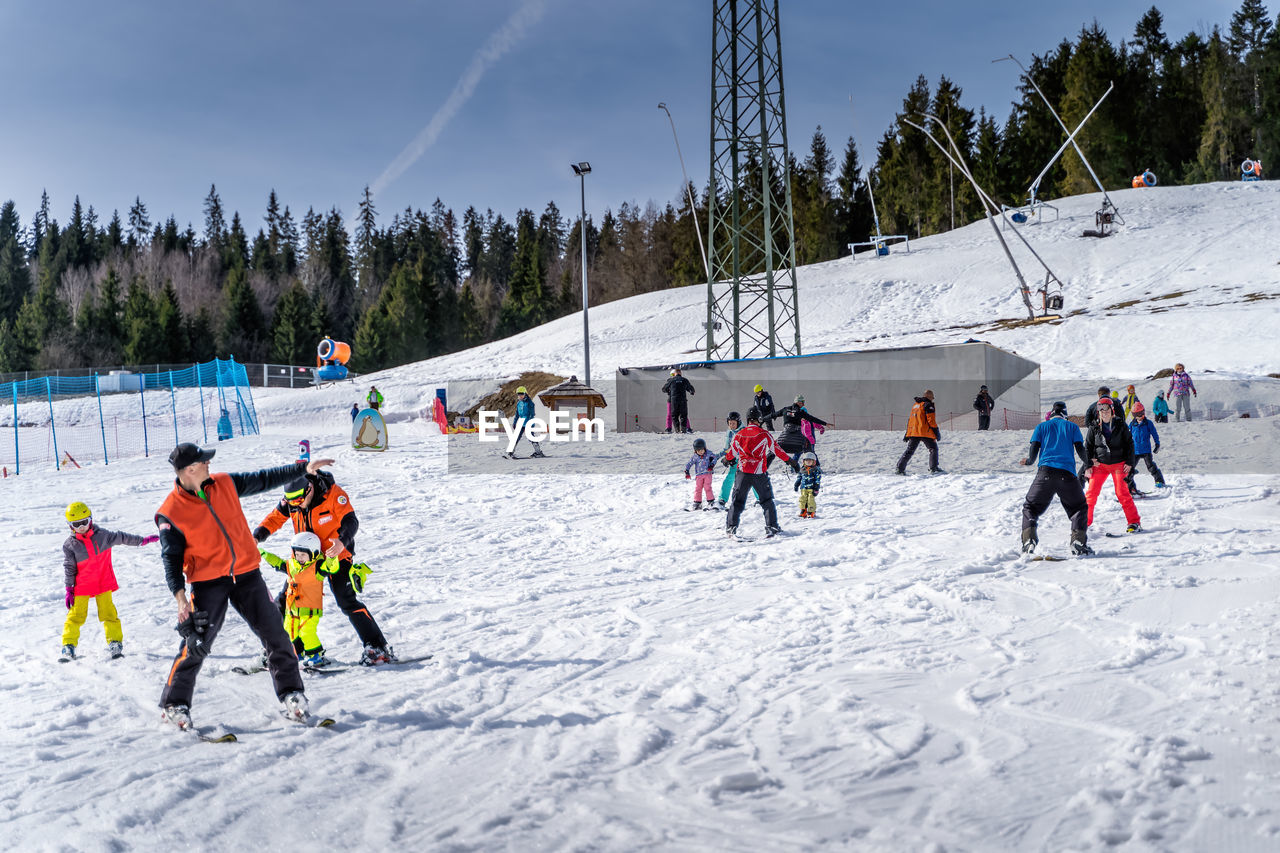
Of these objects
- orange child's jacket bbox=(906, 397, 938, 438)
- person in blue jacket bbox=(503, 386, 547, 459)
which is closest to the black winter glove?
orange child's jacket bbox=(906, 397, 938, 438)

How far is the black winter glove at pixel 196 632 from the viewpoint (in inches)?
172

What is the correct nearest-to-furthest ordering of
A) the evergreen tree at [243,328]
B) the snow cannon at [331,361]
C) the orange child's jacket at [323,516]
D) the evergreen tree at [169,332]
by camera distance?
1. the orange child's jacket at [323,516]
2. the snow cannon at [331,361]
3. the evergreen tree at [169,332]
4. the evergreen tree at [243,328]

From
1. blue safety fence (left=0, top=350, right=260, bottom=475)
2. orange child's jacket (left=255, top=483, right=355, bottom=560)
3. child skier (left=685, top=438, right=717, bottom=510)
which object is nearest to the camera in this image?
orange child's jacket (left=255, top=483, right=355, bottom=560)

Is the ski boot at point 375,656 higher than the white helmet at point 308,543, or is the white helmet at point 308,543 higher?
the white helmet at point 308,543

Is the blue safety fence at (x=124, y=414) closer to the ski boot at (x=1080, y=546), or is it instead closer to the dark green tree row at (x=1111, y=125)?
the ski boot at (x=1080, y=546)

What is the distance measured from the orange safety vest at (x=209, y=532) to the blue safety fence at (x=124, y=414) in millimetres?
19323

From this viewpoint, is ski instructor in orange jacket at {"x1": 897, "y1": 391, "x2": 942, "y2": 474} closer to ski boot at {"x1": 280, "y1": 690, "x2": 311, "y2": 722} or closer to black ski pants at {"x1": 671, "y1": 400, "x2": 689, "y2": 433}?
black ski pants at {"x1": 671, "y1": 400, "x2": 689, "y2": 433}

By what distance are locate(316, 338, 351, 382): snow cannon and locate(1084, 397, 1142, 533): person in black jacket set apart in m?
35.8

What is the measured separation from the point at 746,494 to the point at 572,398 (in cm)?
1328

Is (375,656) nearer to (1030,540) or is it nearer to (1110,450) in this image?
(1030,540)

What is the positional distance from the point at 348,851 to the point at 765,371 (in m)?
19.3

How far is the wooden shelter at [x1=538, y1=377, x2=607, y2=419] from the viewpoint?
73.4 feet

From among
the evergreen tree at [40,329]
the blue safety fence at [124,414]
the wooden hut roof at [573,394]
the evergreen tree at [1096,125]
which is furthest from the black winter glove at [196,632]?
the evergreen tree at [1096,125]

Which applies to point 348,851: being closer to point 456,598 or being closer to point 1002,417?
point 456,598
